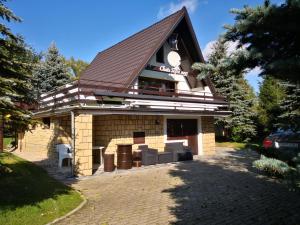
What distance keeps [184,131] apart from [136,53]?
588cm

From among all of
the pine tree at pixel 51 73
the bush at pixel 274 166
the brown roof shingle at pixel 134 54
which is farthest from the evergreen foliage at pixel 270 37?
the pine tree at pixel 51 73

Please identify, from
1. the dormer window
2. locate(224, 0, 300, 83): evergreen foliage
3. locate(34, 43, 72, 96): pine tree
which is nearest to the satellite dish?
the dormer window

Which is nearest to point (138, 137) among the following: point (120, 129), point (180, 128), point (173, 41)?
point (120, 129)

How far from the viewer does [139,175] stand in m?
11.1

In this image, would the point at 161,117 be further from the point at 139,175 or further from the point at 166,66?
the point at 139,175

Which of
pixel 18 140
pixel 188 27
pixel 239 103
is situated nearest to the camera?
pixel 188 27

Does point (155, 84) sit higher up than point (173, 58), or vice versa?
point (173, 58)

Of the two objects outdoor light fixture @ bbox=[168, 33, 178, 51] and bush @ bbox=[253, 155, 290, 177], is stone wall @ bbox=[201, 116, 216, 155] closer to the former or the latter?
outdoor light fixture @ bbox=[168, 33, 178, 51]

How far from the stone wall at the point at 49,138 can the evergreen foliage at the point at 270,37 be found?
12.1 metres

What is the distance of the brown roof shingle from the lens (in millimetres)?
14984

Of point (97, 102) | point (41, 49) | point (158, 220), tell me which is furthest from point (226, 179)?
point (41, 49)

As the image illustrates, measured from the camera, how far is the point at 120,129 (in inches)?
551

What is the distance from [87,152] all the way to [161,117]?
237 inches

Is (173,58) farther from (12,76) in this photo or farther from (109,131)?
(12,76)
